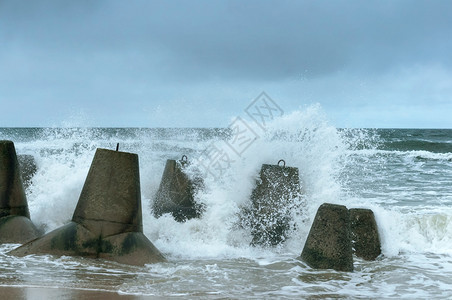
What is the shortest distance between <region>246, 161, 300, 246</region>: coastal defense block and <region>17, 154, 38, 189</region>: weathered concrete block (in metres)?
4.25

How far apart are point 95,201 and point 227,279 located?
1.69m

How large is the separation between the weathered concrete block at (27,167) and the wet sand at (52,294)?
5.29m

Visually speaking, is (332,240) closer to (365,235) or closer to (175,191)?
(365,235)

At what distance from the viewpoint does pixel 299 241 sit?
7.29 m

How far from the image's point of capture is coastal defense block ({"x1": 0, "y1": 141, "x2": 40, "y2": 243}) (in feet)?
21.1

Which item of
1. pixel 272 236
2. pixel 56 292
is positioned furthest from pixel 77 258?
pixel 272 236

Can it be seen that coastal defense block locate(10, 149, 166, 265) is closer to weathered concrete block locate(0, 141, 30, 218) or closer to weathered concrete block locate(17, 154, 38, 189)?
weathered concrete block locate(0, 141, 30, 218)

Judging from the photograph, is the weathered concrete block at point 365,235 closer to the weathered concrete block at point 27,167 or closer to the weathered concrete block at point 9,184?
the weathered concrete block at point 9,184

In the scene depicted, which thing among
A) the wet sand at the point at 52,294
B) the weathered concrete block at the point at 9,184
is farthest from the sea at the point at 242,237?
the weathered concrete block at the point at 9,184

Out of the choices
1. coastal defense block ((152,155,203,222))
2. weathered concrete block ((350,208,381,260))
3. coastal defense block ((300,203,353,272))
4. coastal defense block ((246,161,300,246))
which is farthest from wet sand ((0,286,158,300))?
coastal defense block ((152,155,203,222))

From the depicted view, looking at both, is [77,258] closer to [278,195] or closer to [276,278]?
[276,278]

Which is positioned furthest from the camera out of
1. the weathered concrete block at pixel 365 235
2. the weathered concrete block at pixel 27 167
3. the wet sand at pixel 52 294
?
the weathered concrete block at pixel 27 167

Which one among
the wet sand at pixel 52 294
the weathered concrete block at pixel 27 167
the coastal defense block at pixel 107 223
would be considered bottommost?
the wet sand at pixel 52 294

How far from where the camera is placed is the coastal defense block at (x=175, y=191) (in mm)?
8781
